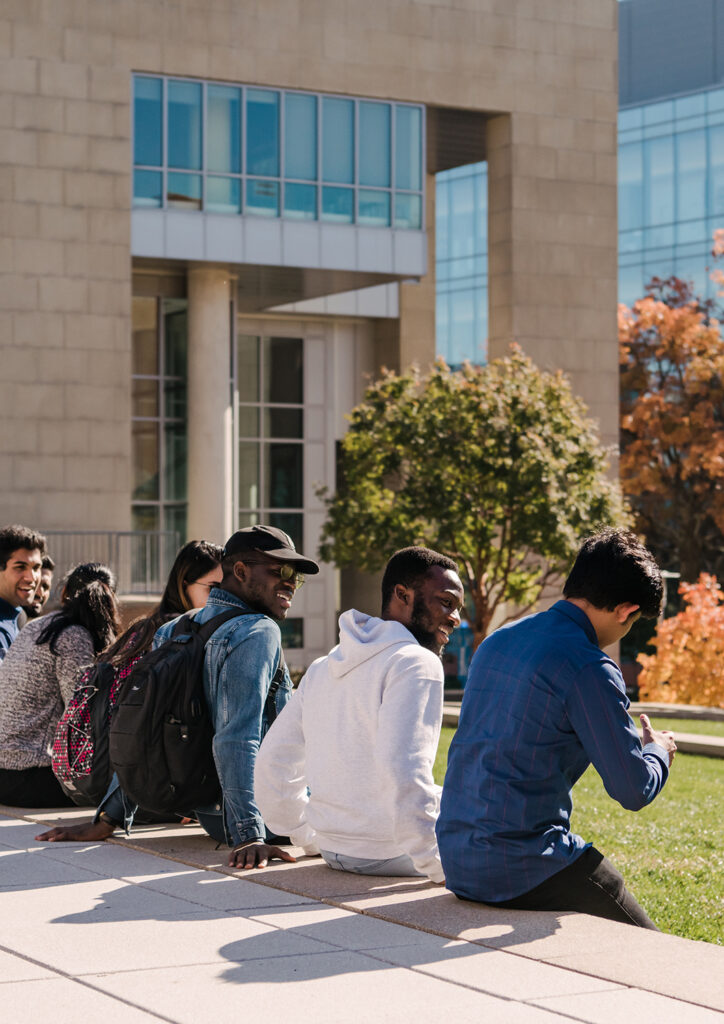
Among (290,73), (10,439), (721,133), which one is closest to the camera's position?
(10,439)

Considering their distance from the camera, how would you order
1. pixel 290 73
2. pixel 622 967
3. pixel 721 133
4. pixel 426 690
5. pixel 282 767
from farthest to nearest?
pixel 721 133 < pixel 290 73 < pixel 282 767 < pixel 426 690 < pixel 622 967

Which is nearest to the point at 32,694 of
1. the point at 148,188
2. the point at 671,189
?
the point at 148,188

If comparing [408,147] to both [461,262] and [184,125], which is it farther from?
[461,262]

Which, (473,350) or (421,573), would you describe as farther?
(473,350)

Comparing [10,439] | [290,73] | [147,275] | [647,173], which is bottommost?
[10,439]

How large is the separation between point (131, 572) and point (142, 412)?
13.1ft

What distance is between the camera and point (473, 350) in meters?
62.9

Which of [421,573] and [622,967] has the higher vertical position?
[421,573]

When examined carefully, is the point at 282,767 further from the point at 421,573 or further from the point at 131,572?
the point at 131,572

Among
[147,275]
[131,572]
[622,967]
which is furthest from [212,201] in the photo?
[622,967]

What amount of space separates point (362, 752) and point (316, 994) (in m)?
1.74

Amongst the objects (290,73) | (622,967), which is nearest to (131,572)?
(290,73)

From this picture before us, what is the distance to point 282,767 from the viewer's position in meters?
6.69

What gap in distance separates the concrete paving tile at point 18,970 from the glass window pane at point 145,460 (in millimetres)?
26864
